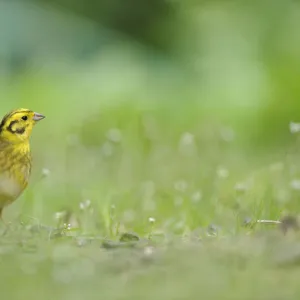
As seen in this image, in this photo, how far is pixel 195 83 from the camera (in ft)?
32.0

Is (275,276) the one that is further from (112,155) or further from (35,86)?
(35,86)

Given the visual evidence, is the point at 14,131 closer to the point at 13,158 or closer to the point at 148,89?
the point at 13,158

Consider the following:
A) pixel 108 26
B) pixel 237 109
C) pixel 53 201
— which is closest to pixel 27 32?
pixel 108 26

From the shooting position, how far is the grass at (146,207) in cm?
335

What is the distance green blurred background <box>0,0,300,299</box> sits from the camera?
4.89m

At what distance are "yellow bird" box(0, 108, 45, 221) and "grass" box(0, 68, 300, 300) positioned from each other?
0.38ft

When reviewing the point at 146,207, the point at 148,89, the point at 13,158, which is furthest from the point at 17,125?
the point at 148,89

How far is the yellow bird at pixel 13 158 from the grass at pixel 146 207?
0.12 m

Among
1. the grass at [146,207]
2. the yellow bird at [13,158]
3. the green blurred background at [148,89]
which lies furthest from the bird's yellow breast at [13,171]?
the green blurred background at [148,89]

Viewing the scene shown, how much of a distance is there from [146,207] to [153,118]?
10.8 feet

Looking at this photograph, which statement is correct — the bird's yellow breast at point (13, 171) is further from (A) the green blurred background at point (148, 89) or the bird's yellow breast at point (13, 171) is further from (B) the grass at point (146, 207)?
(A) the green blurred background at point (148, 89)

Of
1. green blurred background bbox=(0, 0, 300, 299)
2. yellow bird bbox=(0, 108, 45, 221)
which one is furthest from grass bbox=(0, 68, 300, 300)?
yellow bird bbox=(0, 108, 45, 221)

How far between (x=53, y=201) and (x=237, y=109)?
2.92 m

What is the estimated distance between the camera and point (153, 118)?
8.74 metres
